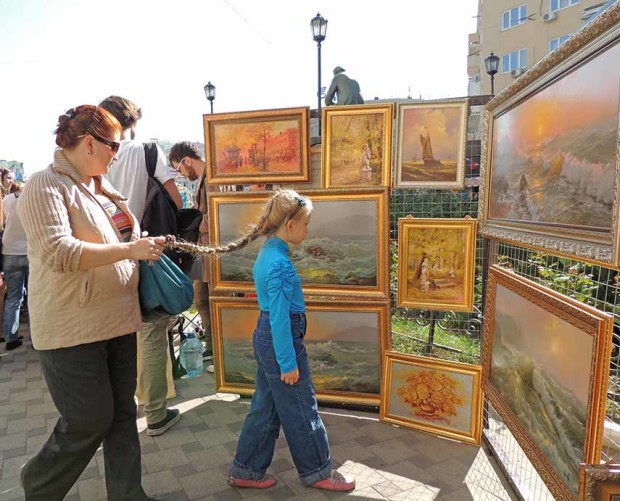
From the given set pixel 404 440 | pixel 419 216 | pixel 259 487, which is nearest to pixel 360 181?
pixel 419 216

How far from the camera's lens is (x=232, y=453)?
113 inches

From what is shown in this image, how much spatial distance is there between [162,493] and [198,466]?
292mm

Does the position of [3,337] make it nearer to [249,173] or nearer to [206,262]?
[206,262]

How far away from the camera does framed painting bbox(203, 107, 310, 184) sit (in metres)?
3.15

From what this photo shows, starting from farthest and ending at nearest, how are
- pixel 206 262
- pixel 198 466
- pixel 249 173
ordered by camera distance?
1. pixel 206 262
2. pixel 249 173
3. pixel 198 466

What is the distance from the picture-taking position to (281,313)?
214 centimetres

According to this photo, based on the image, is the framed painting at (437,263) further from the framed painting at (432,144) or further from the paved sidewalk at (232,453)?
the paved sidewalk at (232,453)

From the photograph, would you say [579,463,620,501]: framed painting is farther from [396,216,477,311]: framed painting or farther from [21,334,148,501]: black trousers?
[21,334,148,501]: black trousers

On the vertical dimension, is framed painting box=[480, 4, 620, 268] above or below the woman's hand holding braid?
above

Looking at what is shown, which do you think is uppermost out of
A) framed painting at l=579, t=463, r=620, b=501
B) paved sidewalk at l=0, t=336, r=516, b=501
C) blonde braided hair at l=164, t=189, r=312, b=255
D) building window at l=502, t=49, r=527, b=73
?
building window at l=502, t=49, r=527, b=73

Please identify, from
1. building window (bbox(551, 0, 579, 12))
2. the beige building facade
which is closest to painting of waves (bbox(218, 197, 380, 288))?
the beige building facade

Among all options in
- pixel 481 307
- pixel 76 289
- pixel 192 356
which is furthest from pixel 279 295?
pixel 192 356

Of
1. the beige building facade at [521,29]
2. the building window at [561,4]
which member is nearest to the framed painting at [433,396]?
the beige building facade at [521,29]

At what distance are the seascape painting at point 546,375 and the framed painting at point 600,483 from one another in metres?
0.30
